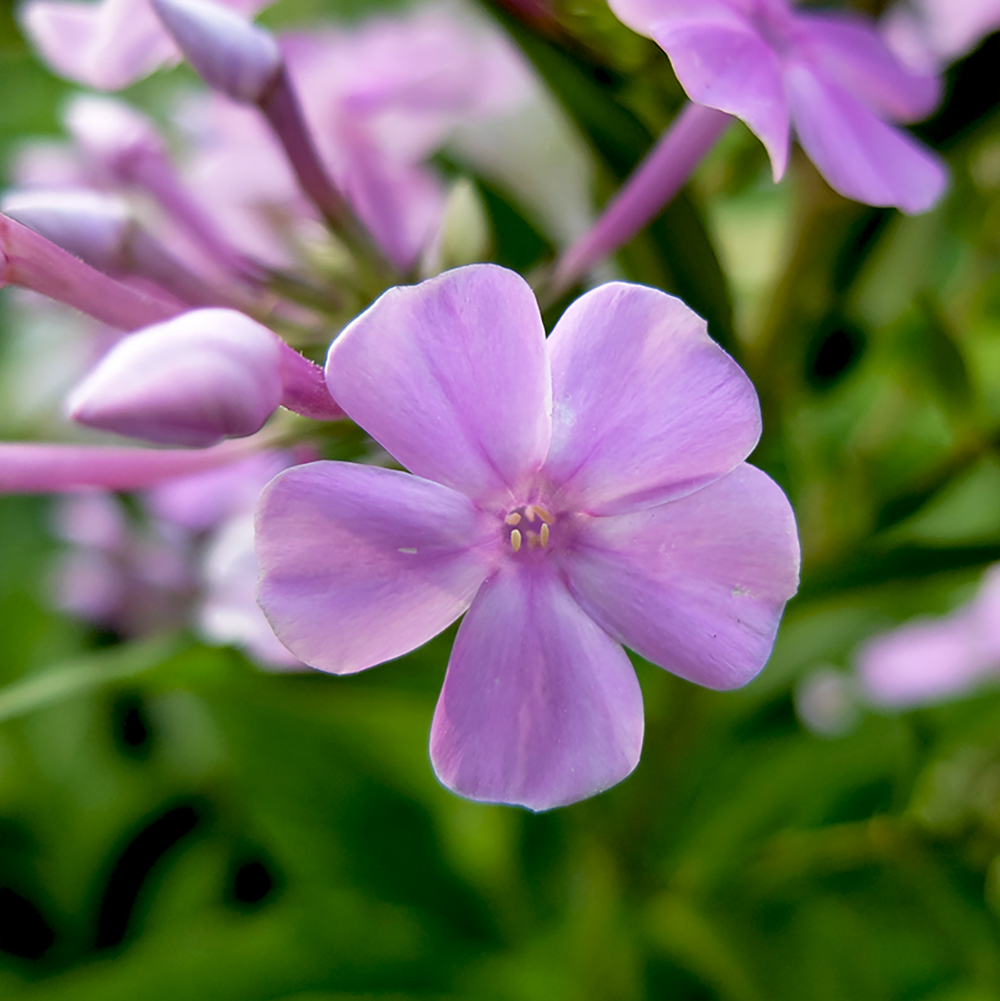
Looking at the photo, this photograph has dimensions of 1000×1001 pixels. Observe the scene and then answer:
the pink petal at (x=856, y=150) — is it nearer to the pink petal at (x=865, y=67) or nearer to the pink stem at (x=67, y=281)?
the pink petal at (x=865, y=67)

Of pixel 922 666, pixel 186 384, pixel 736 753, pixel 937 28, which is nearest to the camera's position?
pixel 186 384

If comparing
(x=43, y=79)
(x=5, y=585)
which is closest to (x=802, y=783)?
(x=5, y=585)

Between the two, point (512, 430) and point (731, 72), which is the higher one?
point (731, 72)

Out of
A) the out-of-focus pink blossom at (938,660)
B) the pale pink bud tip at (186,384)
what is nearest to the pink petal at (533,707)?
the pale pink bud tip at (186,384)

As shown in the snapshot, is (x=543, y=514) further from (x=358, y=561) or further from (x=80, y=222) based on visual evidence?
(x=80, y=222)

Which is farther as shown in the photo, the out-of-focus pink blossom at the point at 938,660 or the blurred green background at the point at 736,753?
the out-of-focus pink blossom at the point at 938,660

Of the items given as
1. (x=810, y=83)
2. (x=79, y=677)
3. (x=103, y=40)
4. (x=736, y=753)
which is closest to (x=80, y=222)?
(x=103, y=40)
